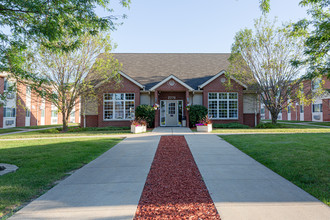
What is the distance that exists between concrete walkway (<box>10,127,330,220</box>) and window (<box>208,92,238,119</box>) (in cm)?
1429

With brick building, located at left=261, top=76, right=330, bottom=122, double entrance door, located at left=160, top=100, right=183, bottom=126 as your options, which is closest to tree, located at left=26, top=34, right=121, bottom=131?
double entrance door, located at left=160, top=100, right=183, bottom=126

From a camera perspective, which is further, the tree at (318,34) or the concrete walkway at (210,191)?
the tree at (318,34)

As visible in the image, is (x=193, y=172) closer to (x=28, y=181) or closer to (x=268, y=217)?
(x=268, y=217)

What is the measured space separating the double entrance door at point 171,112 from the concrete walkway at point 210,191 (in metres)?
14.3

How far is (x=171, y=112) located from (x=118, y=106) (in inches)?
199

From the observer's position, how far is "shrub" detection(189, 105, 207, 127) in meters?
18.9

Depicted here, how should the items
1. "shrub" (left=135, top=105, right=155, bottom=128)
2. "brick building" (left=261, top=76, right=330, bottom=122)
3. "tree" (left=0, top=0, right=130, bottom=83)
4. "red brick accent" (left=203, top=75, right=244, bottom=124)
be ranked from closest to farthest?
"tree" (left=0, top=0, right=130, bottom=83), "shrub" (left=135, top=105, right=155, bottom=128), "red brick accent" (left=203, top=75, right=244, bottom=124), "brick building" (left=261, top=76, right=330, bottom=122)

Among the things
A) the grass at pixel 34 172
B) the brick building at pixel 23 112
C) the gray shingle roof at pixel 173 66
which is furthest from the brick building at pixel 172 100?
the grass at pixel 34 172

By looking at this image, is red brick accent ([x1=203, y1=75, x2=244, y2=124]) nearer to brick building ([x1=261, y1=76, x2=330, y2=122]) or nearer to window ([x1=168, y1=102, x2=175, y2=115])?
window ([x1=168, y1=102, x2=175, y2=115])

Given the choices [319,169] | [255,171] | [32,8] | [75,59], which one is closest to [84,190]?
[255,171]

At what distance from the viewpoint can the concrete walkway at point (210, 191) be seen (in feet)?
10.7

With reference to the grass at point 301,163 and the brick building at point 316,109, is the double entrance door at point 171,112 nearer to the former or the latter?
the grass at point 301,163

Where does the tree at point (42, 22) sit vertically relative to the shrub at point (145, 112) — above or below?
above

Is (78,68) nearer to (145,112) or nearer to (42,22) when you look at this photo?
(145,112)
